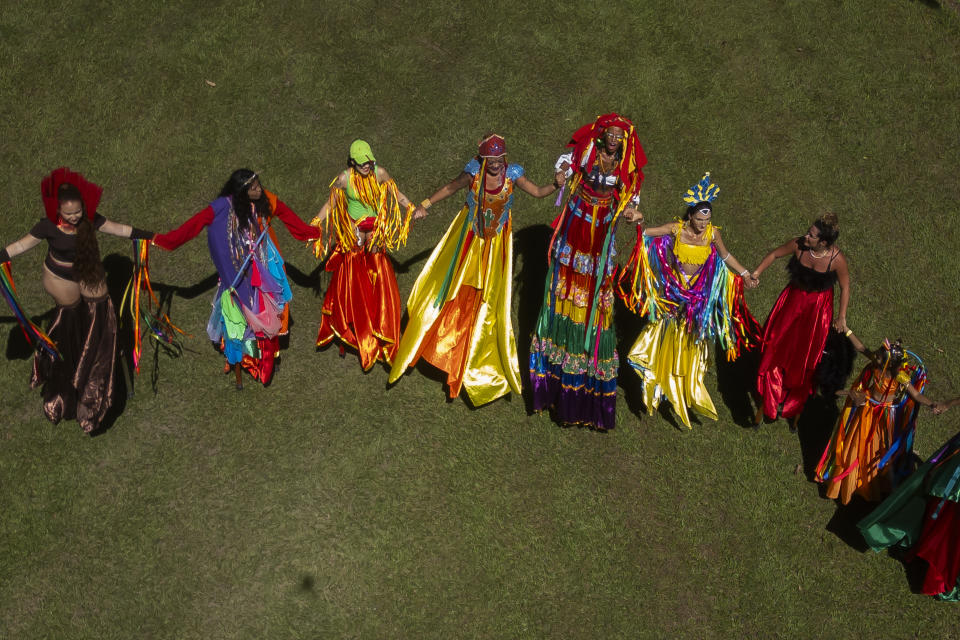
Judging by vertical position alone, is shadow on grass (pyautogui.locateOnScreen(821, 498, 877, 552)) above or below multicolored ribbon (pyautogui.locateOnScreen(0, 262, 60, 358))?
below

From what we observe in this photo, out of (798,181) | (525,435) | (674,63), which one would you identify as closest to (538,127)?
(674,63)

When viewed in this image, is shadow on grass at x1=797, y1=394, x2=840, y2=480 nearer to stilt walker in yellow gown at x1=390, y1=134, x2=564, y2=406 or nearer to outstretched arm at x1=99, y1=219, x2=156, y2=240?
stilt walker in yellow gown at x1=390, y1=134, x2=564, y2=406

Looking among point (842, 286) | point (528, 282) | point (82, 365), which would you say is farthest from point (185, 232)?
point (842, 286)

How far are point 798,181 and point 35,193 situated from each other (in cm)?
869

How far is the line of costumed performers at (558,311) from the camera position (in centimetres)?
752

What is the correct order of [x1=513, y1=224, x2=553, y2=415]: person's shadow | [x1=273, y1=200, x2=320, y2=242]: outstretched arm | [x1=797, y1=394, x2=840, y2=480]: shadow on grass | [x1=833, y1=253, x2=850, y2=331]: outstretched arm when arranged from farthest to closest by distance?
[x1=513, y1=224, x2=553, y2=415]: person's shadow
[x1=797, y1=394, x2=840, y2=480]: shadow on grass
[x1=273, y1=200, x2=320, y2=242]: outstretched arm
[x1=833, y1=253, x2=850, y2=331]: outstretched arm

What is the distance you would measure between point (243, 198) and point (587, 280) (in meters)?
3.01

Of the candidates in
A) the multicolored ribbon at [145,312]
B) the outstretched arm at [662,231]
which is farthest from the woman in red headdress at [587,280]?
the multicolored ribbon at [145,312]

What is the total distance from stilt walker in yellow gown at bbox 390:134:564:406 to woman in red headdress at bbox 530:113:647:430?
37cm

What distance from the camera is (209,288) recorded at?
9.39 meters

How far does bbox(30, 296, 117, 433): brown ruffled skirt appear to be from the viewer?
786 centimetres

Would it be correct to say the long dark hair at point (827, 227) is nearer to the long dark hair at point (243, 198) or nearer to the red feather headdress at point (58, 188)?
the long dark hair at point (243, 198)

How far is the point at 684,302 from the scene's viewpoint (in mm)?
8008

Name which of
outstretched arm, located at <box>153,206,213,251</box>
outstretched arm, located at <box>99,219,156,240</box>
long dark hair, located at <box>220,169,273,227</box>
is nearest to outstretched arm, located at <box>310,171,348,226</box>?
long dark hair, located at <box>220,169,273,227</box>
